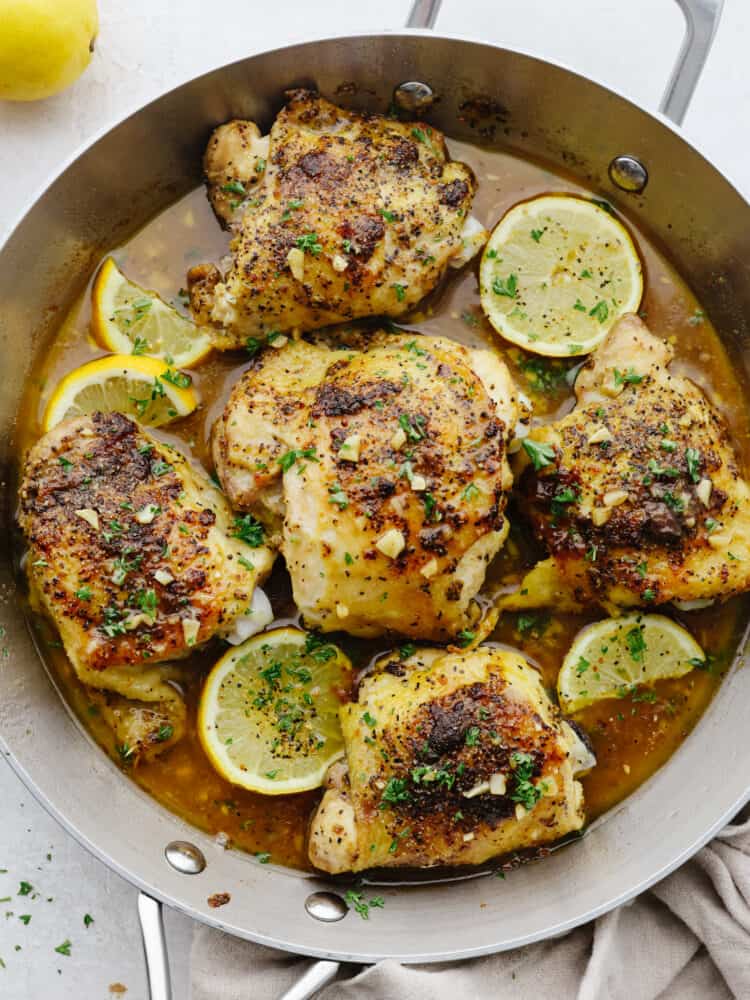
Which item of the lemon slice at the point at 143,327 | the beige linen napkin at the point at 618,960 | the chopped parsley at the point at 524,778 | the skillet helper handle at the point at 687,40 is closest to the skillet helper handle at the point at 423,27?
the skillet helper handle at the point at 687,40

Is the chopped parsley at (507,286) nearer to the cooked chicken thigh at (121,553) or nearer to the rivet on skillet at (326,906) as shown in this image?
the cooked chicken thigh at (121,553)

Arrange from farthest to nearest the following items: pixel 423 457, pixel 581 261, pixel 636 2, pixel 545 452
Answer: pixel 636 2, pixel 581 261, pixel 545 452, pixel 423 457

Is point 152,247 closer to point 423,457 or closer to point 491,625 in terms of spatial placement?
point 423,457

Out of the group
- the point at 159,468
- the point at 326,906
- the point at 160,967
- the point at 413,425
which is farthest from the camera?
the point at 326,906

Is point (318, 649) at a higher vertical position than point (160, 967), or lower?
higher

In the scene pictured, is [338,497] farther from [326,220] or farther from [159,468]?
[326,220]

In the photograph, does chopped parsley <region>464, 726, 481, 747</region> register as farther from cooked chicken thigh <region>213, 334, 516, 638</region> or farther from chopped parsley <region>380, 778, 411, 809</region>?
cooked chicken thigh <region>213, 334, 516, 638</region>

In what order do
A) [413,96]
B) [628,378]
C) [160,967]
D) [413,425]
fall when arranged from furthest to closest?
[413,96] < [628,378] < [413,425] < [160,967]

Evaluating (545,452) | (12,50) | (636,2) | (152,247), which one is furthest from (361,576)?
(636,2)

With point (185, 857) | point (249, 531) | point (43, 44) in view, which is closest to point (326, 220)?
point (249, 531)
